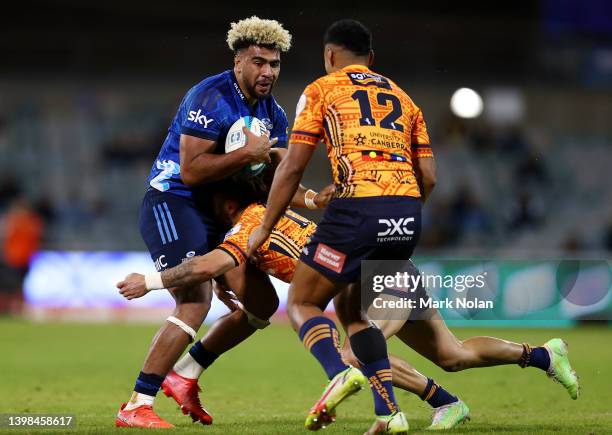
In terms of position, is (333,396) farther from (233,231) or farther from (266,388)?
(266,388)

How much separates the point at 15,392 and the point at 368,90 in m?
4.84

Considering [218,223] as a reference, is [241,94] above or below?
above

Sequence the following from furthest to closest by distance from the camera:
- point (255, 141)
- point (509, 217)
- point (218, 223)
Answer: point (509, 217) → point (218, 223) → point (255, 141)

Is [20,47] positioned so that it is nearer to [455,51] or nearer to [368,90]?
[455,51]

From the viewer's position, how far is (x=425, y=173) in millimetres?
6211

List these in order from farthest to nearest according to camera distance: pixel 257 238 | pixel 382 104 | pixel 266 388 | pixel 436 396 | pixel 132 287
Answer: pixel 266 388 → pixel 436 396 → pixel 132 287 → pixel 257 238 → pixel 382 104

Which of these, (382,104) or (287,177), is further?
(382,104)

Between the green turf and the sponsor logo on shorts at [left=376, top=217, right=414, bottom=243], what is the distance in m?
1.40

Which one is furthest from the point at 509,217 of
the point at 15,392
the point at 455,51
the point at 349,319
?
the point at 349,319

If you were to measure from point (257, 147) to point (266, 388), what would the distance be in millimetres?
3508

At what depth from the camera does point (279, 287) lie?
17.5 m

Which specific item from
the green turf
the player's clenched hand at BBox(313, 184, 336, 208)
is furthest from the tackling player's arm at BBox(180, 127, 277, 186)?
the green turf

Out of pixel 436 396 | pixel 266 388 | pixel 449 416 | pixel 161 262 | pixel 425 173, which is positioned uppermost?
pixel 425 173

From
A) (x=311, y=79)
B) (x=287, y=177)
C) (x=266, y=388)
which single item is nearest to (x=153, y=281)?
(x=287, y=177)
